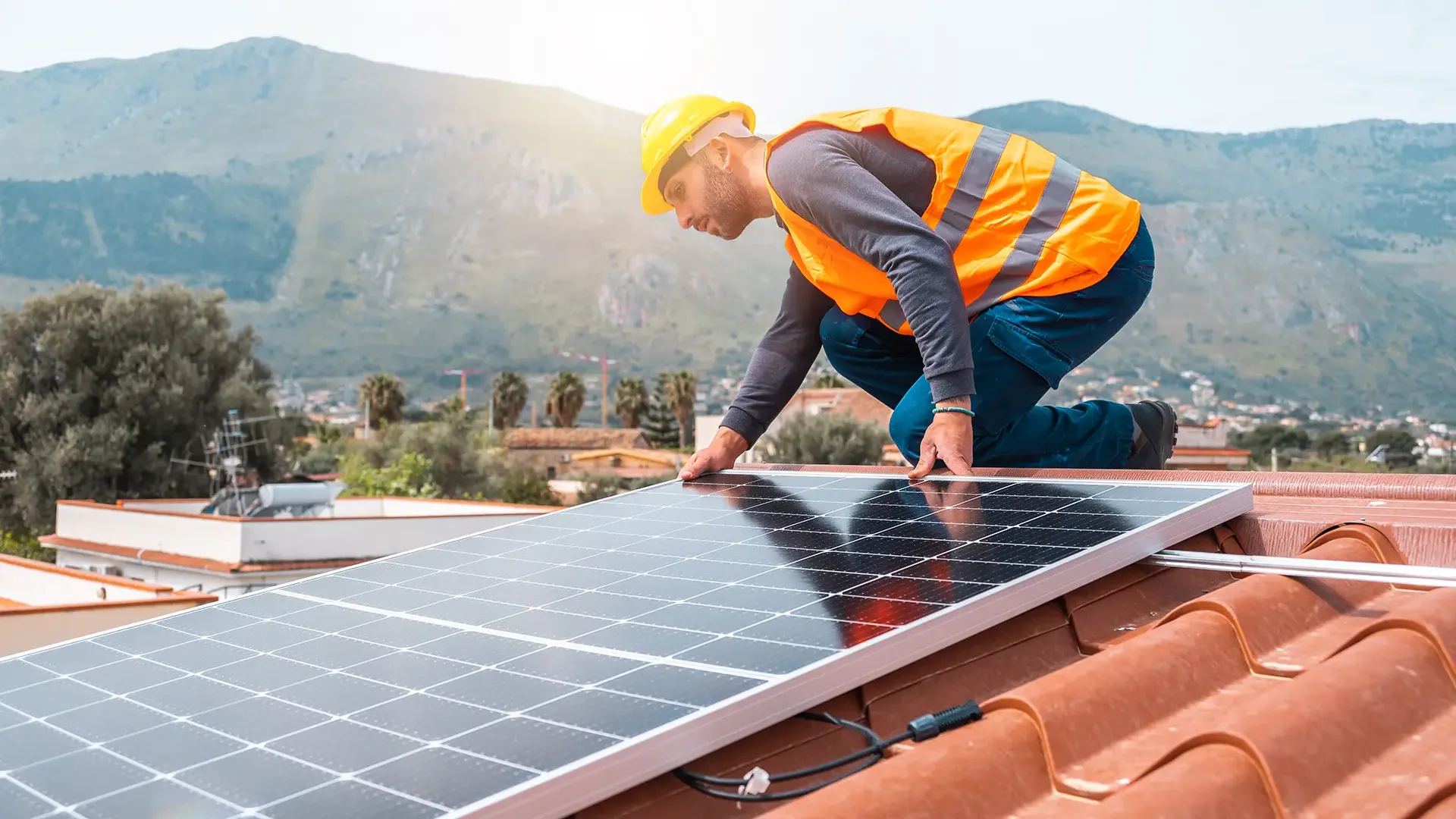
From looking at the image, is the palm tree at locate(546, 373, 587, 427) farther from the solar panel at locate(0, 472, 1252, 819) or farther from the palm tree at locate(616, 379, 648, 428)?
the solar panel at locate(0, 472, 1252, 819)

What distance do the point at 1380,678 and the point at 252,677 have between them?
2.00 meters

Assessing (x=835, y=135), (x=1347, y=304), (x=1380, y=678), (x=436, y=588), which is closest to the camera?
(x=1380, y=678)

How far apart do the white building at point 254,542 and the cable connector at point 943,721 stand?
27.1m

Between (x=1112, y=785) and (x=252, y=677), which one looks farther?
(x=252, y=677)

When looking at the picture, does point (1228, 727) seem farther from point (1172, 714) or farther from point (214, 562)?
point (214, 562)

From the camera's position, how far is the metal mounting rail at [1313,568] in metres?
2.41

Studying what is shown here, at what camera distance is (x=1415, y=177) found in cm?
18462

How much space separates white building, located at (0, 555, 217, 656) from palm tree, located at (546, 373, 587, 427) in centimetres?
7913

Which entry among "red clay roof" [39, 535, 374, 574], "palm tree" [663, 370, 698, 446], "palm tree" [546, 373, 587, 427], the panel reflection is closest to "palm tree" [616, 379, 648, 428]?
"palm tree" [663, 370, 698, 446]

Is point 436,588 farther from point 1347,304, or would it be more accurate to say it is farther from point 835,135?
point 1347,304

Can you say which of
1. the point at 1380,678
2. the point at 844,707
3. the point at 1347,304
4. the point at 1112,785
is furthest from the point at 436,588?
the point at 1347,304

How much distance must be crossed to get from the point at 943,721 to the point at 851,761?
6.3 inches

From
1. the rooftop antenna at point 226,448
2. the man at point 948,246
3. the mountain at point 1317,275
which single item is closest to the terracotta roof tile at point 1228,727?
the man at point 948,246

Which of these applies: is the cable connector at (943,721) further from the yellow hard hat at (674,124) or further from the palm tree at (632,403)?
the palm tree at (632,403)
